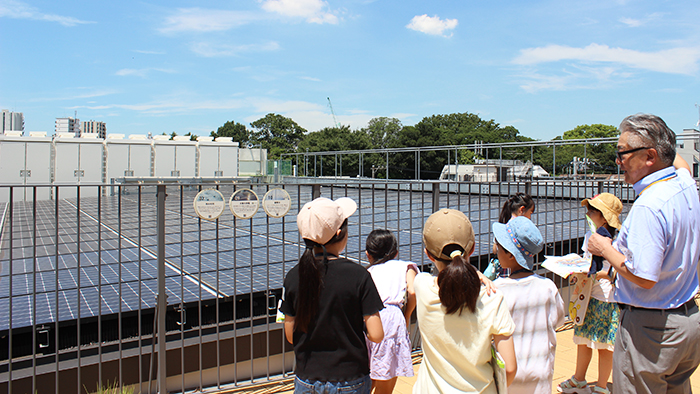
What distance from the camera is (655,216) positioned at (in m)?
2.18

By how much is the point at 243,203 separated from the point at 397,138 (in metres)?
82.5

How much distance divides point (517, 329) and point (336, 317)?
1.03 meters

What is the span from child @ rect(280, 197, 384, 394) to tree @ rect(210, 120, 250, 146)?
101743 mm

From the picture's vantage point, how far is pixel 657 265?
2164 millimetres

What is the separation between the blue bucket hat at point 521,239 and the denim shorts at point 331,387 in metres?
0.99

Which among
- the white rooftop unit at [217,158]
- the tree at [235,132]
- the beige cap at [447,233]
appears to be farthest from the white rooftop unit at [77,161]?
the tree at [235,132]

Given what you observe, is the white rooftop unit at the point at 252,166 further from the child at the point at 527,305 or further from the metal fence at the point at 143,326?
the child at the point at 527,305

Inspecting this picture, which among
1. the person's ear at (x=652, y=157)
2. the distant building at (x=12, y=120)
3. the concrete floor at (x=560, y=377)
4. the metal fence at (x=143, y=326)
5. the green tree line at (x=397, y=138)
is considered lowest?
the concrete floor at (x=560, y=377)

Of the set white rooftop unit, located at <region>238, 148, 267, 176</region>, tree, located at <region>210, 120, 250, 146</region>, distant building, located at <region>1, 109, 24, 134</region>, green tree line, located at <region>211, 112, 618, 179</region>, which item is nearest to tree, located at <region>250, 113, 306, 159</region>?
green tree line, located at <region>211, 112, 618, 179</region>

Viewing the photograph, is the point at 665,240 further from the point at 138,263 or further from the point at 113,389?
the point at 138,263

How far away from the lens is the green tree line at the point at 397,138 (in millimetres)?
64125

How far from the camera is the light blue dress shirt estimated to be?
85.7 inches

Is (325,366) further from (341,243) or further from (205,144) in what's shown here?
(205,144)

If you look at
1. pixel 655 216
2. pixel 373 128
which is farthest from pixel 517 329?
pixel 373 128
